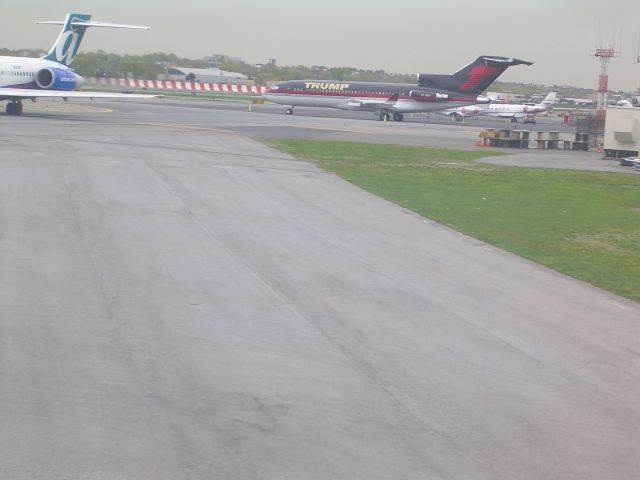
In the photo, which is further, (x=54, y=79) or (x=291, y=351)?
(x=54, y=79)

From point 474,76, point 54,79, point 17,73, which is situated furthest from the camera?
point 474,76

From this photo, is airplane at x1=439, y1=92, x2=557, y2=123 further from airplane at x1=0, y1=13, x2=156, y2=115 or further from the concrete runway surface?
the concrete runway surface

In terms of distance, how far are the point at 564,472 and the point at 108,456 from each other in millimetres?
3692

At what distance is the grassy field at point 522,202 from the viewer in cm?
1830

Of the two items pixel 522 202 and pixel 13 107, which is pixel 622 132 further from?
pixel 13 107

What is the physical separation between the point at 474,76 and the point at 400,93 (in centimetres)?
641

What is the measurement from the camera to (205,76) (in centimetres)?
12494

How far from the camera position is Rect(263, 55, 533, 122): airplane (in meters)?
75.4

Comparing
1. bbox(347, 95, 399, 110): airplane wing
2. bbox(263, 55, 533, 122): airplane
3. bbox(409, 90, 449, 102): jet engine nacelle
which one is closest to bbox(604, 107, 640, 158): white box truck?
bbox(263, 55, 533, 122): airplane

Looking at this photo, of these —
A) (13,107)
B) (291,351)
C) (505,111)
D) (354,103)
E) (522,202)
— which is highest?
(354,103)

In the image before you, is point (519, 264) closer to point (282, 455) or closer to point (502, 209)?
point (502, 209)

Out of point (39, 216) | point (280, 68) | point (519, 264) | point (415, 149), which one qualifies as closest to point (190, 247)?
point (39, 216)

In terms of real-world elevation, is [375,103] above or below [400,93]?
below

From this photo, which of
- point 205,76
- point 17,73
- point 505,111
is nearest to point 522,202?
point 17,73
